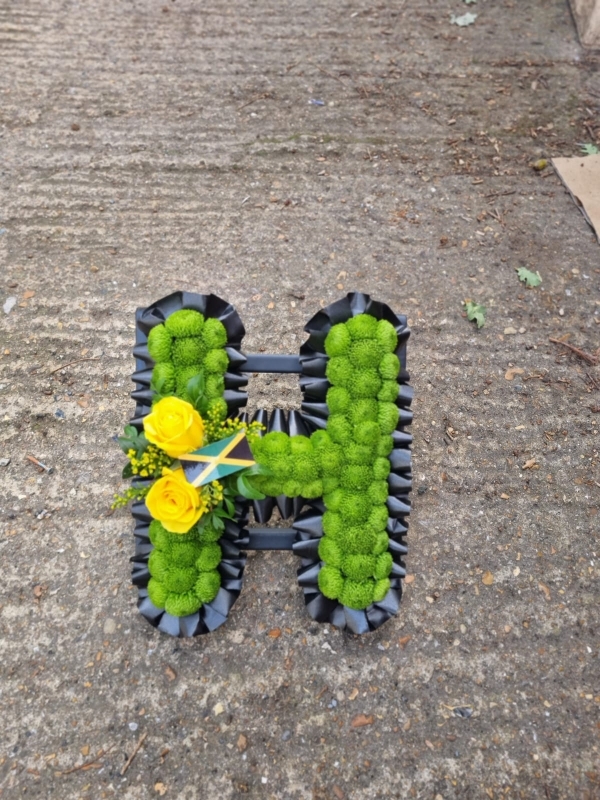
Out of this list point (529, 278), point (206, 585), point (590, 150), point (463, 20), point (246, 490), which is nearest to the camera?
point (246, 490)

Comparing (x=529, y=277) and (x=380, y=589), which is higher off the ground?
(x=529, y=277)

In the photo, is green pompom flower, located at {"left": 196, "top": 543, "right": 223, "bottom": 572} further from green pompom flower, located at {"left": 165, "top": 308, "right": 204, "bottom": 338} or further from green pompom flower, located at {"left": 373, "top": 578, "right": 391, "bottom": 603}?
green pompom flower, located at {"left": 165, "top": 308, "right": 204, "bottom": 338}

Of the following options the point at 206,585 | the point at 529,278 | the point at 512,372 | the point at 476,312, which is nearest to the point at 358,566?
the point at 206,585

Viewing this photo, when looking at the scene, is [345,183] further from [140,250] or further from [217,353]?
[217,353]

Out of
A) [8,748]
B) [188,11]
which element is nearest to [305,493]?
[8,748]

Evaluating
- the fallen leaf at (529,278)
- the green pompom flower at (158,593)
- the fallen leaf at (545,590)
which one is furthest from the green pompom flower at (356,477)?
the fallen leaf at (529,278)

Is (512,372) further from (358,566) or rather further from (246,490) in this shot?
(246,490)

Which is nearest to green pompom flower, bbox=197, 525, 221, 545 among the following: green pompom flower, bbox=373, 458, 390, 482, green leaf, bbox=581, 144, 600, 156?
green pompom flower, bbox=373, 458, 390, 482
